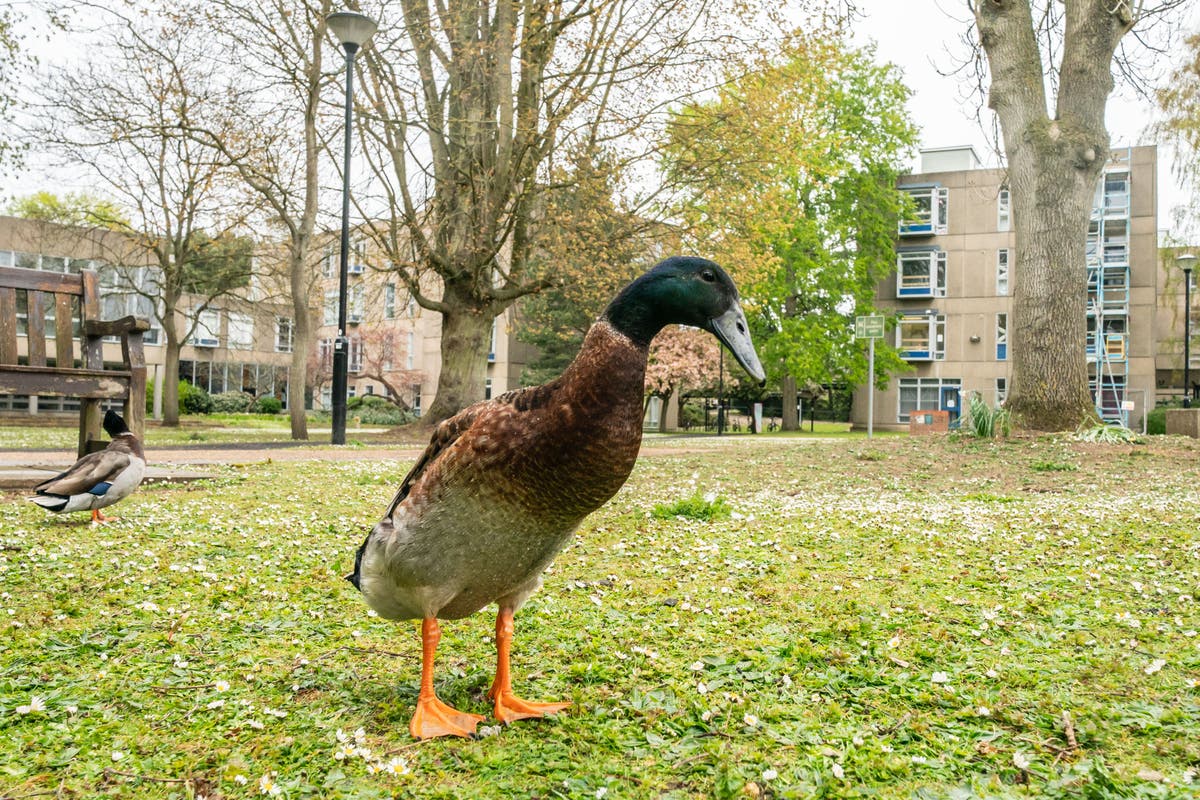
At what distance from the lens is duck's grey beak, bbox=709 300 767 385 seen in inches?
110

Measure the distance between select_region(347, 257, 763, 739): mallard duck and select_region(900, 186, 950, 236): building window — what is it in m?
49.8

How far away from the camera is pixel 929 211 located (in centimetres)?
4859

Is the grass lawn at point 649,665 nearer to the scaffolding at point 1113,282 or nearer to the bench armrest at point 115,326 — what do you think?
the bench armrest at point 115,326

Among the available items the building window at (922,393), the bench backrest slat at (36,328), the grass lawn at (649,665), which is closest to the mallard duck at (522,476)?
the grass lawn at (649,665)

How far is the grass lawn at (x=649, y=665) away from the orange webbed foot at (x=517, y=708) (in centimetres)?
5

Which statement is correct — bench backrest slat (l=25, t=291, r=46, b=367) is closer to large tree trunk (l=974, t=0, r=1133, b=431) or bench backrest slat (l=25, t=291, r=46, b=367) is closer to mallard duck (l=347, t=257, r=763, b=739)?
mallard duck (l=347, t=257, r=763, b=739)

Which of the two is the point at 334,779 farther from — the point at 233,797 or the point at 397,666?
the point at 397,666

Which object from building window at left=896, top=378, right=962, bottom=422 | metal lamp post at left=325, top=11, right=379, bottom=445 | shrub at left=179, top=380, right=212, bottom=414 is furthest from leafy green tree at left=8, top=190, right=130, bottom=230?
building window at left=896, top=378, right=962, bottom=422

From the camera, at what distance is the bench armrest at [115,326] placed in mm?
7965

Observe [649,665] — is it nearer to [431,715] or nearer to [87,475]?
[431,715]

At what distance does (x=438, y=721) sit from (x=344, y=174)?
1632 centimetres

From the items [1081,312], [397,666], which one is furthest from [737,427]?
[397,666]

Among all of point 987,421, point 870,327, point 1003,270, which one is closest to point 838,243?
point 1003,270

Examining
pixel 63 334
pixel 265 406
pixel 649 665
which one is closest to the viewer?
pixel 649 665
